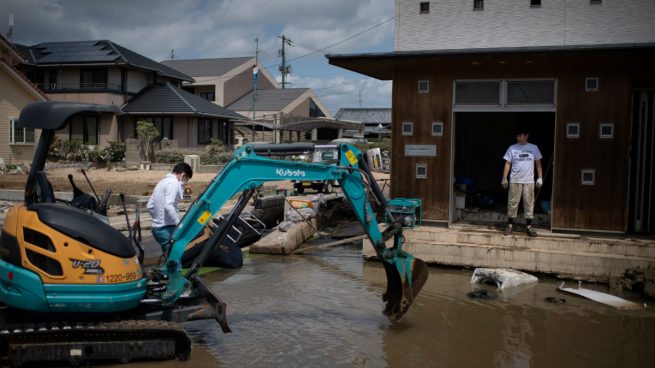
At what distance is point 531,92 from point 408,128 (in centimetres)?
243

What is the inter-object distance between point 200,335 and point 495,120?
1123 centimetres

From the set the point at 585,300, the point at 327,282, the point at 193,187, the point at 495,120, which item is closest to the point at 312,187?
the point at 193,187

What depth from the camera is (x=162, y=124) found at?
3603 cm

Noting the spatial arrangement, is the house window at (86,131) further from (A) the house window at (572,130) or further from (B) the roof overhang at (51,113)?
(B) the roof overhang at (51,113)

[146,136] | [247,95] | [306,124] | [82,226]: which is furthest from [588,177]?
[247,95]

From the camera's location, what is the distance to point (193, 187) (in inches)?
861

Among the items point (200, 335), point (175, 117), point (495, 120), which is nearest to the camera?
point (200, 335)

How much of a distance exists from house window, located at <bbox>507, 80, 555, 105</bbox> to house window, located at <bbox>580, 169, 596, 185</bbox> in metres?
1.41

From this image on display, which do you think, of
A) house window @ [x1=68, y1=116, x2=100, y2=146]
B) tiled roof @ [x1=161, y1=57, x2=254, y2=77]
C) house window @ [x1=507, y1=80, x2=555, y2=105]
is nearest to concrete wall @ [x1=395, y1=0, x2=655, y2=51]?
house window @ [x1=507, y1=80, x2=555, y2=105]

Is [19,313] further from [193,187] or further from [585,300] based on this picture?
[193,187]

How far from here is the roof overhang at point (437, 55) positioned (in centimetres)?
1001

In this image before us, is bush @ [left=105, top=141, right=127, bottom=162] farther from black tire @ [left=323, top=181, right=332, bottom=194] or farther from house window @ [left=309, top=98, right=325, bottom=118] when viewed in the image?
house window @ [left=309, top=98, right=325, bottom=118]

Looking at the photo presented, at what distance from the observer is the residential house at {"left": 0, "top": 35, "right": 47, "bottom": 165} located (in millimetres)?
27875

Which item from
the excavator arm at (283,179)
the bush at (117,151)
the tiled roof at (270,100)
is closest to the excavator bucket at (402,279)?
the excavator arm at (283,179)
